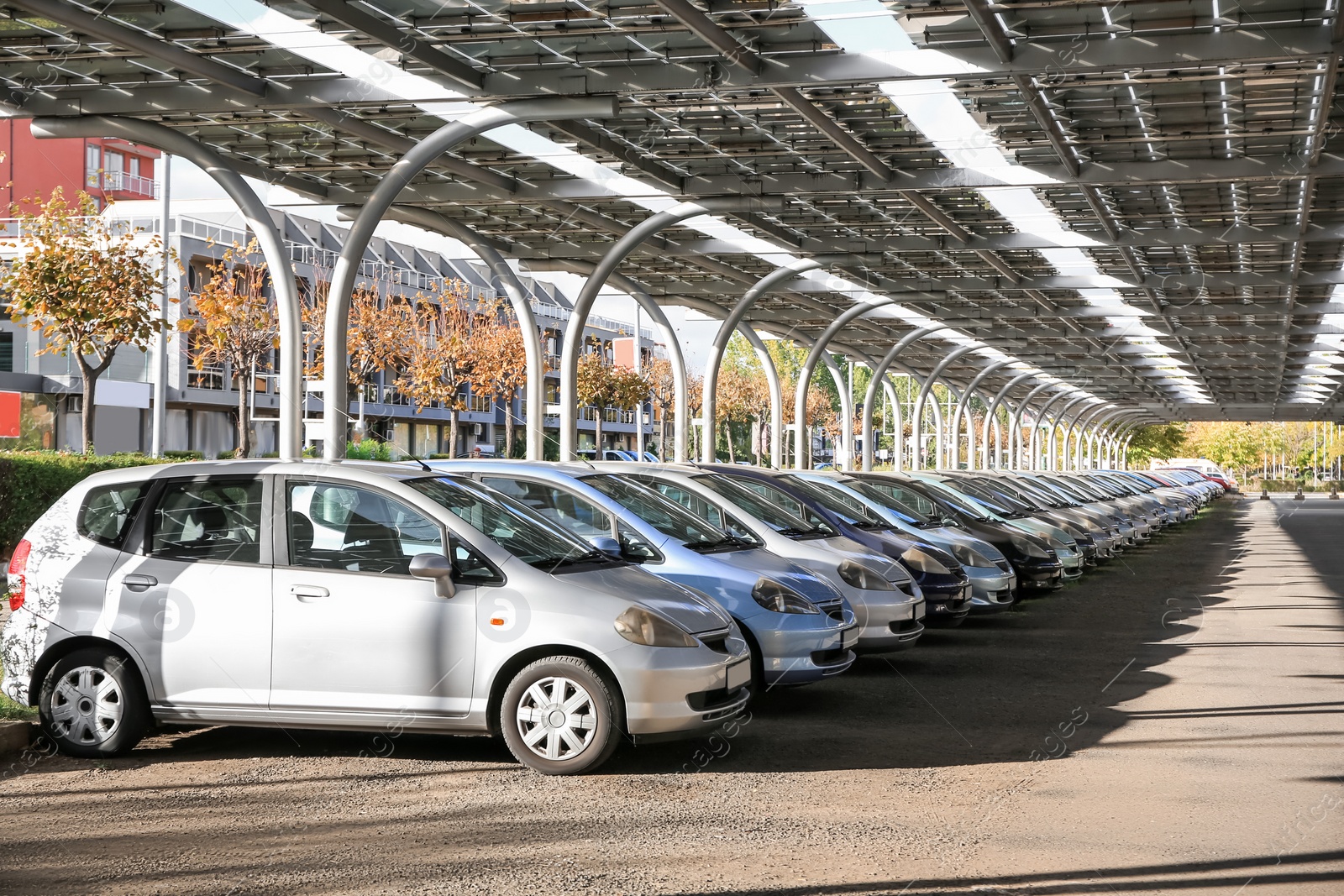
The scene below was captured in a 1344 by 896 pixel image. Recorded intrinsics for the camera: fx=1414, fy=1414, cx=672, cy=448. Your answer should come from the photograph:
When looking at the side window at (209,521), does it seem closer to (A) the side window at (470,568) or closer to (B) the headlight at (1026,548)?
(A) the side window at (470,568)

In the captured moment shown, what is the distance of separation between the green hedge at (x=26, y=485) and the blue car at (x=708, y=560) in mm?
8806

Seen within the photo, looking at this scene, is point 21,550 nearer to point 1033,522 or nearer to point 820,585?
point 820,585

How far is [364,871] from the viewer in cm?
538

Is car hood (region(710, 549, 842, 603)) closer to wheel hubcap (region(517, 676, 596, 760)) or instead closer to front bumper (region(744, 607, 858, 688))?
front bumper (region(744, 607, 858, 688))

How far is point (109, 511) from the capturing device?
7.84m

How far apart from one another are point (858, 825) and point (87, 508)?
4596 mm

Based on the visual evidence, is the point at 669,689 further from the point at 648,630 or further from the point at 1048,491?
the point at 1048,491

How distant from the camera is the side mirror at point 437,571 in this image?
280 inches

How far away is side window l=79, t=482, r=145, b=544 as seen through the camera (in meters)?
7.77

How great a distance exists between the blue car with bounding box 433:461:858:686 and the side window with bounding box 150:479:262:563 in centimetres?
207

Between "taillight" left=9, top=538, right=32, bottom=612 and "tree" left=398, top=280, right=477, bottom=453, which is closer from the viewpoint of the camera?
"taillight" left=9, top=538, right=32, bottom=612

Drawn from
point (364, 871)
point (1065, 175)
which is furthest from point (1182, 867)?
point (1065, 175)

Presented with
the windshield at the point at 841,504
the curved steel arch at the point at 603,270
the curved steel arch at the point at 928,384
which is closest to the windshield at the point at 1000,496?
the windshield at the point at 841,504

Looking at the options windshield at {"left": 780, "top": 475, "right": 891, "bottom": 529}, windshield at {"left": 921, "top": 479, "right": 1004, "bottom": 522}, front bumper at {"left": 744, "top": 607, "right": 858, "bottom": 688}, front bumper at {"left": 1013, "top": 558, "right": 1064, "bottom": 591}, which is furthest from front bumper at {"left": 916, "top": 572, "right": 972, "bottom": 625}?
front bumper at {"left": 744, "top": 607, "right": 858, "bottom": 688}
